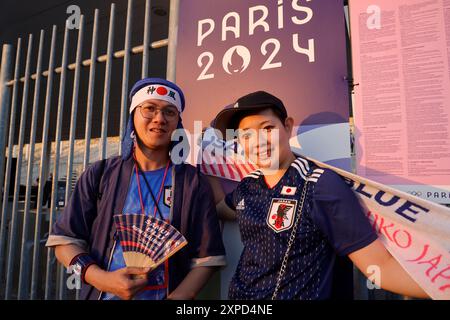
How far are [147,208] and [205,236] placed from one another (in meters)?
0.35

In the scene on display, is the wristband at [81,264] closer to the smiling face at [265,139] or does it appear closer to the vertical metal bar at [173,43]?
the smiling face at [265,139]

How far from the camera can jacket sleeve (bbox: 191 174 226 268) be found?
176cm

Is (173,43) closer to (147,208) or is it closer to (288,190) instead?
(147,208)

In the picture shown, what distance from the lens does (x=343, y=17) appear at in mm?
2070

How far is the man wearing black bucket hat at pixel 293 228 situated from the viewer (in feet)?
4.60

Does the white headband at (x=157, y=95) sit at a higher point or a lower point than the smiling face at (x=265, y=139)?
higher

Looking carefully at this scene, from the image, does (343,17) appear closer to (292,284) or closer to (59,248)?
(292,284)

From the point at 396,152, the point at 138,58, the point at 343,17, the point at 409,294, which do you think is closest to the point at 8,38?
the point at 138,58

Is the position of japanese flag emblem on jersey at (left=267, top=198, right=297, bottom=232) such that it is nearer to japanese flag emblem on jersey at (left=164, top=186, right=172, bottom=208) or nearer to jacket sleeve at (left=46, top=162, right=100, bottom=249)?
japanese flag emblem on jersey at (left=164, top=186, right=172, bottom=208)

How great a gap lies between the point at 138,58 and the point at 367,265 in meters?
5.35

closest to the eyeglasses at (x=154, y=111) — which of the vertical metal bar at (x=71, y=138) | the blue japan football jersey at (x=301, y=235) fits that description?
the blue japan football jersey at (x=301, y=235)

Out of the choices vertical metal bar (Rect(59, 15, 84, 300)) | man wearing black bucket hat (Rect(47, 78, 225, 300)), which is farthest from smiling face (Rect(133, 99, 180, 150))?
vertical metal bar (Rect(59, 15, 84, 300))

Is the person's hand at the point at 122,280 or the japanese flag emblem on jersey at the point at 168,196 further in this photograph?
the japanese flag emblem on jersey at the point at 168,196

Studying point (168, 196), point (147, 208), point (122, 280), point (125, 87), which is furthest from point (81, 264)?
point (125, 87)
